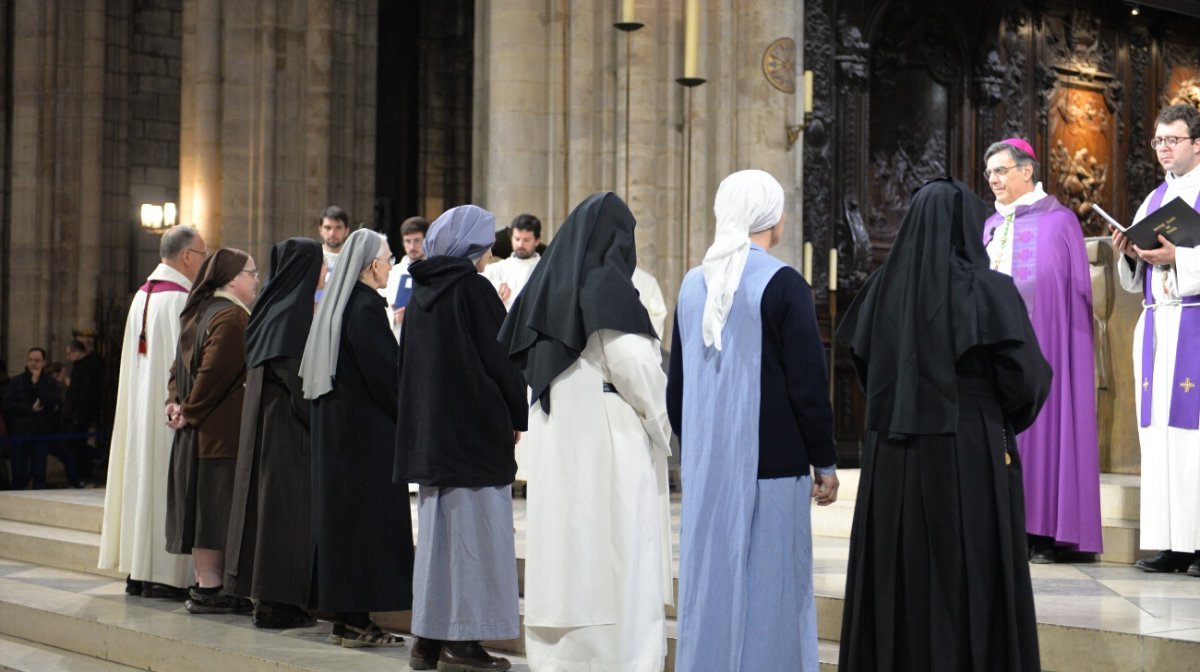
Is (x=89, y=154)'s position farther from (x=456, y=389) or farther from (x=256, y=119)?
(x=456, y=389)

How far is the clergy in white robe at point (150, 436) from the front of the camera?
7.89 metres

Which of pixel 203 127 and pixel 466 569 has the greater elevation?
pixel 203 127

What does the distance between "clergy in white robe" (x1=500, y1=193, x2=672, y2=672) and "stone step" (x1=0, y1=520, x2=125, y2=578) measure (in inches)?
167

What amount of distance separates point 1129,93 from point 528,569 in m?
12.1

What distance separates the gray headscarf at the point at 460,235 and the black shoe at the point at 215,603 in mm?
2330

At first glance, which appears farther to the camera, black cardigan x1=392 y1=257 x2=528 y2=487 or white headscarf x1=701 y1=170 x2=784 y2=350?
black cardigan x1=392 y1=257 x2=528 y2=487

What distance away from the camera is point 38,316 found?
16859 mm

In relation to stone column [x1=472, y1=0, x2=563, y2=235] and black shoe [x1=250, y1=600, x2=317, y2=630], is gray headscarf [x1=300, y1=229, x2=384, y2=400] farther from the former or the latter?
stone column [x1=472, y1=0, x2=563, y2=235]

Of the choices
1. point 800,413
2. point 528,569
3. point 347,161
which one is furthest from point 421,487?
point 347,161

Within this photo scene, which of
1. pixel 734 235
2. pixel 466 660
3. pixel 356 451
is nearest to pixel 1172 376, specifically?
pixel 734 235

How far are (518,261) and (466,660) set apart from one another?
4.19 metres

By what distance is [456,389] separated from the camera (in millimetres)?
5895

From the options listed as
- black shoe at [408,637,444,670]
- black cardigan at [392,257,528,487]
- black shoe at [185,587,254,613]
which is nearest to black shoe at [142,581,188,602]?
black shoe at [185,587,254,613]

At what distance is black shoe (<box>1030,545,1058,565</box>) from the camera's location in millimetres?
6754
